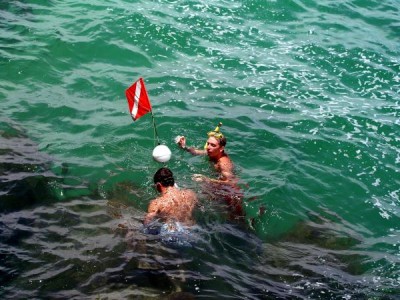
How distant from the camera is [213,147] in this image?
386 inches

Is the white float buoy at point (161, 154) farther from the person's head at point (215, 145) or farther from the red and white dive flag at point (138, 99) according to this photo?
the person's head at point (215, 145)

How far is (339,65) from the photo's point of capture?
14.2m

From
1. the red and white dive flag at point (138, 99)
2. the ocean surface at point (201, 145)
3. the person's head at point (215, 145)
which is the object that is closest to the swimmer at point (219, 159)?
the person's head at point (215, 145)

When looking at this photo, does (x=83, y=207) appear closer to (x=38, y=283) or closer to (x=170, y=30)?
(x=38, y=283)

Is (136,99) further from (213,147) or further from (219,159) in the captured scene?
(219,159)

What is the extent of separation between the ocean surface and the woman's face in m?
0.43

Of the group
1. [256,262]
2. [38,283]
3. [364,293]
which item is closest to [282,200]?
[256,262]

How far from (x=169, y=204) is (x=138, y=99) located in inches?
86.1

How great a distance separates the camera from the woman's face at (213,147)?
9.79 m

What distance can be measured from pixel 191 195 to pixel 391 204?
4.54 meters

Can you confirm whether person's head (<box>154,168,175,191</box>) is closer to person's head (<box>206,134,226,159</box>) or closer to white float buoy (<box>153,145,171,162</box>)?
white float buoy (<box>153,145,171,162</box>)

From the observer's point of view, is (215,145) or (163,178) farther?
(215,145)

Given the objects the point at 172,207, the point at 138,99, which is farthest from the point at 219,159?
the point at 138,99

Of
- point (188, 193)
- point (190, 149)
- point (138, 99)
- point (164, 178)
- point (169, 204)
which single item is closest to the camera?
point (169, 204)
